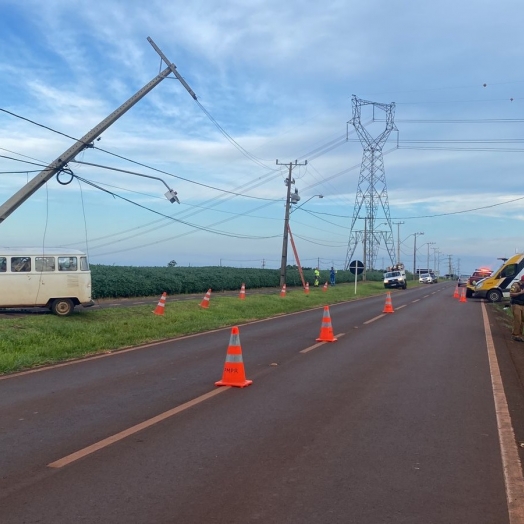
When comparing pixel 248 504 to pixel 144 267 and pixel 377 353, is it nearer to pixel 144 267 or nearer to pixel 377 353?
pixel 377 353

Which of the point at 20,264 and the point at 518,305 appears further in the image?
the point at 20,264

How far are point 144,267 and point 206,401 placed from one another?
34268mm

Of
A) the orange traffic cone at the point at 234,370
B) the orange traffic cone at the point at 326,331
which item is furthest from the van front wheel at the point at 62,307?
the orange traffic cone at the point at 234,370

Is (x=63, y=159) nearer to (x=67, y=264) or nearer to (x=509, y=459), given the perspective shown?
(x=67, y=264)

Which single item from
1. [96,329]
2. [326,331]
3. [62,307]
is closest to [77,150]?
[62,307]

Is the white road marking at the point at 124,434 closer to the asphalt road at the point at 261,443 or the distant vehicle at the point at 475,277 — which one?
the asphalt road at the point at 261,443

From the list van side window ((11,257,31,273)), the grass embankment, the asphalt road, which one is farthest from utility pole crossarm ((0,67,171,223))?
the asphalt road

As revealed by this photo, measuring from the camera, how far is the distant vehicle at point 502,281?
121 ft

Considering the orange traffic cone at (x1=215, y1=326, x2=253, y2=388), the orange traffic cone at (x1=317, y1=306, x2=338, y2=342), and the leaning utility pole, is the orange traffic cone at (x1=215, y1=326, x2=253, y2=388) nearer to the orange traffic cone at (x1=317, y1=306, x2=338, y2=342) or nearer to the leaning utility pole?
the orange traffic cone at (x1=317, y1=306, x2=338, y2=342)

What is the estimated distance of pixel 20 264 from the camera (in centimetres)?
1983

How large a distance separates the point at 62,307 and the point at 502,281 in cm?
2648

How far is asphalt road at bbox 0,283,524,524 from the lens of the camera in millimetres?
4965

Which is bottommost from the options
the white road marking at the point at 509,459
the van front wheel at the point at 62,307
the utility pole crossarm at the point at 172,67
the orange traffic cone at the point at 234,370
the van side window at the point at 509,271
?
the white road marking at the point at 509,459

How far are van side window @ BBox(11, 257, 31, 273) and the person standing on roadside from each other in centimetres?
1355
